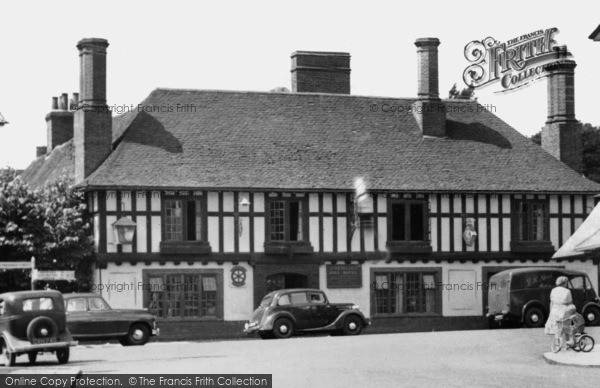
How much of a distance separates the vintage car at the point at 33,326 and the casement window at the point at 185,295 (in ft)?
44.9

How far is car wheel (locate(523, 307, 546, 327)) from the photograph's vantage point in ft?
126

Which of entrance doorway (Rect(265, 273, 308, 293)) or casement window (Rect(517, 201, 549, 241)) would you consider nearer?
entrance doorway (Rect(265, 273, 308, 293))

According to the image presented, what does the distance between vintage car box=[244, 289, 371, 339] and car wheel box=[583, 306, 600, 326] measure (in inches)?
281

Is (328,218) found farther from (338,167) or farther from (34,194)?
(34,194)

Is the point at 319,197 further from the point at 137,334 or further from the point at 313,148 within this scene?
the point at 137,334

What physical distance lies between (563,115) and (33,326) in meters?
25.5

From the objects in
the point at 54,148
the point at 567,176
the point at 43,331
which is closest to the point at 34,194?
the point at 54,148

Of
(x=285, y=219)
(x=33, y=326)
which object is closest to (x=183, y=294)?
(x=285, y=219)

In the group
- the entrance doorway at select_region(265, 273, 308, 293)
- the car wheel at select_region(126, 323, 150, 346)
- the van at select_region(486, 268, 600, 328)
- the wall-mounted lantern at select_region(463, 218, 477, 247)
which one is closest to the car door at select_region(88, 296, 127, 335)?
the car wheel at select_region(126, 323, 150, 346)

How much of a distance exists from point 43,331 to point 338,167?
1880 centimetres

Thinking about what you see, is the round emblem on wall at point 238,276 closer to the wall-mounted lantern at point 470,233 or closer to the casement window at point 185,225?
the casement window at point 185,225

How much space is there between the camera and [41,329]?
25406mm

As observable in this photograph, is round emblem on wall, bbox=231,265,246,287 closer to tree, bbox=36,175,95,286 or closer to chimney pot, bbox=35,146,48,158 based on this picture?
tree, bbox=36,175,95,286

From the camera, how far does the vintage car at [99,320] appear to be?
3284 centimetres
